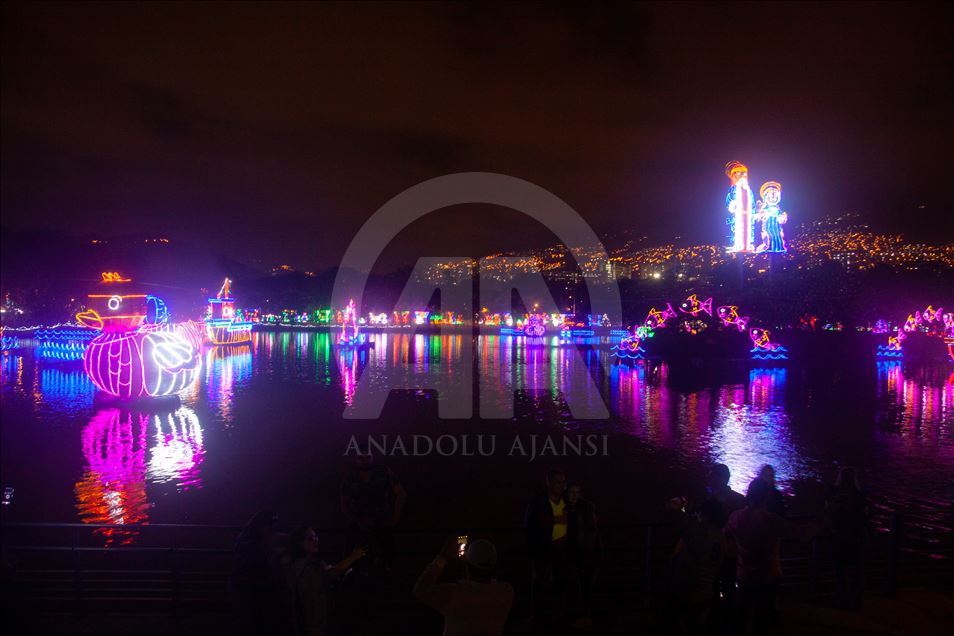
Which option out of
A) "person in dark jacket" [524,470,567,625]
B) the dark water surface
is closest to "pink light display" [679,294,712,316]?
the dark water surface

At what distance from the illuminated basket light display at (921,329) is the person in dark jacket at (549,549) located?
153 feet

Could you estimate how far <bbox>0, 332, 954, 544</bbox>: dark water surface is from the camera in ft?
33.0

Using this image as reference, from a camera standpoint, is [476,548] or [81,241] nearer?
[476,548]

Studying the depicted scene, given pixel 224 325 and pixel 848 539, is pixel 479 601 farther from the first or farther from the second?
pixel 224 325

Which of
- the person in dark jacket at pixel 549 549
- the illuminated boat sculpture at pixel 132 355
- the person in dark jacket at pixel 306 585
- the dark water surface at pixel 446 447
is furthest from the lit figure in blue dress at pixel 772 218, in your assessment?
the person in dark jacket at pixel 306 585

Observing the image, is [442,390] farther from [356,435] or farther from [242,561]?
[242,561]

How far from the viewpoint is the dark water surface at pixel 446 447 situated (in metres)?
10.1

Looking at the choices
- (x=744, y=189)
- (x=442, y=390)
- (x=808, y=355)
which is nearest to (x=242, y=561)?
(x=442, y=390)

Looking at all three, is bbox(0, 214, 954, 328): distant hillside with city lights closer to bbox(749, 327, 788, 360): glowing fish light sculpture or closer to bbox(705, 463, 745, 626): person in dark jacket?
bbox(749, 327, 788, 360): glowing fish light sculpture

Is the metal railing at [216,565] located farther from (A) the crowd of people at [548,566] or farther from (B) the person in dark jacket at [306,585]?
(B) the person in dark jacket at [306,585]

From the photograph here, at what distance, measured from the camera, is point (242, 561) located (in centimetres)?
370

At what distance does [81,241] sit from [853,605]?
5021 cm

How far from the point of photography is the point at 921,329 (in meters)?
46.6

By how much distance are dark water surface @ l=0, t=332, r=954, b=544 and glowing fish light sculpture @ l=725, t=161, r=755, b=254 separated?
1045 inches
